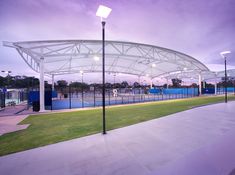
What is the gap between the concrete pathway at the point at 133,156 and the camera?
3.29 metres

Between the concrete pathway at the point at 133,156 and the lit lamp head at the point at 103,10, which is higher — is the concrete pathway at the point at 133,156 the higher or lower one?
the lower one

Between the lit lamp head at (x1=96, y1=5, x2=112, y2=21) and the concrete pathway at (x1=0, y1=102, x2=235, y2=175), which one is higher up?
the lit lamp head at (x1=96, y1=5, x2=112, y2=21)

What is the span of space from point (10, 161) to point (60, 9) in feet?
31.2

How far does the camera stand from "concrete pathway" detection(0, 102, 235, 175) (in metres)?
3.29

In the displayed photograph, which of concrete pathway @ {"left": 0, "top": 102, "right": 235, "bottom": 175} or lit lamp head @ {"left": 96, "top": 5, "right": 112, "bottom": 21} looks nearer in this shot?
concrete pathway @ {"left": 0, "top": 102, "right": 235, "bottom": 175}

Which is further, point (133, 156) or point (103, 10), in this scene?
point (103, 10)

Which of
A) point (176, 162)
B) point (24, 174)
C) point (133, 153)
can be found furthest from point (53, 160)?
point (176, 162)

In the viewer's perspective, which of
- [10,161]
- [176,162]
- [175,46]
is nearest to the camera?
[176,162]

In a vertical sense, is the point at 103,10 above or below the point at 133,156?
above

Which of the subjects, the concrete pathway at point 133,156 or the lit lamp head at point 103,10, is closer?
the concrete pathway at point 133,156

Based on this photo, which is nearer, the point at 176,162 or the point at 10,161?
the point at 176,162

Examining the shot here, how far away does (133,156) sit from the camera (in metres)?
3.93

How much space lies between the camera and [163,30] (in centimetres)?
1526

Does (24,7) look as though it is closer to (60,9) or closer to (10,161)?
(60,9)
